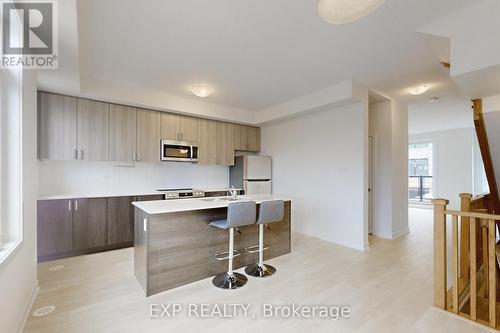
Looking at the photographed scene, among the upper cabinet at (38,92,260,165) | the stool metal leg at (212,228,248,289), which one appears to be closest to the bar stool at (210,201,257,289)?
the stool metal leg at (212,228,248,289)

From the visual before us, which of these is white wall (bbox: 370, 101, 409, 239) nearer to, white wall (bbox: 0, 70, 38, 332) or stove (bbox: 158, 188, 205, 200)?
stove (bbox: 158, 188, 205, 200)

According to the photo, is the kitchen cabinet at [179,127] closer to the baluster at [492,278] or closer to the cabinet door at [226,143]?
the cabinet door at [226,143]

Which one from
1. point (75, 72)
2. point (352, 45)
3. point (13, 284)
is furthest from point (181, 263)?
point (352, 45)

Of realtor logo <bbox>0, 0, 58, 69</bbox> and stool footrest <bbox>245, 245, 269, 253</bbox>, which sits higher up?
realtor logo <bbox>0, 0, 58, 69</bbox>

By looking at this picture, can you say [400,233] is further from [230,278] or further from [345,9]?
[345,9]

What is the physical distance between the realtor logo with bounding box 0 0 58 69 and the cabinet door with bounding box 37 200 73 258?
1921 mm

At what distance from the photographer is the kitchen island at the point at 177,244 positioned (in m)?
2.36

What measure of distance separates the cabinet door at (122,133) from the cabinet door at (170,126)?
477 millimetres

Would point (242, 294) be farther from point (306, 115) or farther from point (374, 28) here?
point (306, 115)

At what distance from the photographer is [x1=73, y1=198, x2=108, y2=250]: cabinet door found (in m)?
3.33

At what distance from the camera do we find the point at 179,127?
450 cm

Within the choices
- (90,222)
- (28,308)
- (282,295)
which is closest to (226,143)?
(90,222)

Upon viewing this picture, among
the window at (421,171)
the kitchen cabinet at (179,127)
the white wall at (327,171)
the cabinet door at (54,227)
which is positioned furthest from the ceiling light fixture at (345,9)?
the window at (421,171)

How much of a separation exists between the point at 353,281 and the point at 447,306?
2.71ft
